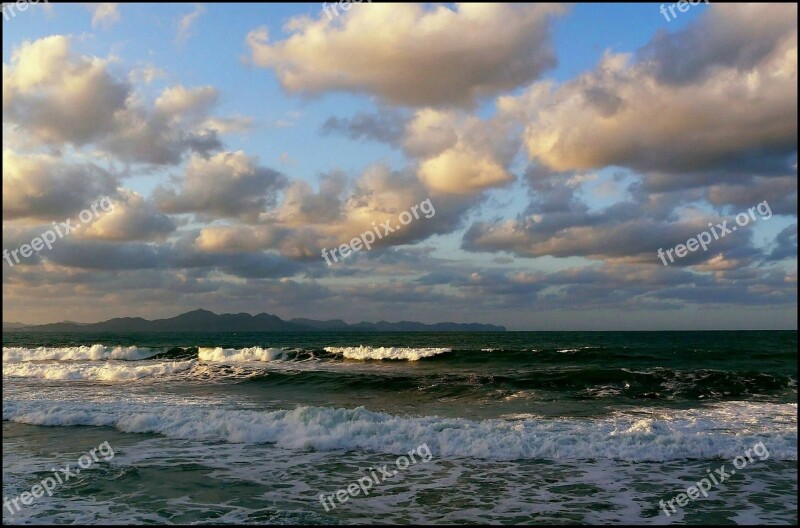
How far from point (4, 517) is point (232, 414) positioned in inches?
359

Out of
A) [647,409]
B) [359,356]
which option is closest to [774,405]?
[647,409]

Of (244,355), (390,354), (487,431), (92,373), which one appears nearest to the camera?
(487,431)

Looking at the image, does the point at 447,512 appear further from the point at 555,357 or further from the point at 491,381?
the point at 555,357

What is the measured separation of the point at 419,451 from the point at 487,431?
2.35 metres

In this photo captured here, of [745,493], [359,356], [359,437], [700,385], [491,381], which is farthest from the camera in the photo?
[359,356]

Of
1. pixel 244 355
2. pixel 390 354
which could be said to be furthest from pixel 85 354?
pixel 390 354

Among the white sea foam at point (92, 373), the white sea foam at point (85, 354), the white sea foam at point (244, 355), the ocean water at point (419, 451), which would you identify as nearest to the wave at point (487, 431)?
the ocean water at point (419, 451)

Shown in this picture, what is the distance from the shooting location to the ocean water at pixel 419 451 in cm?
1038

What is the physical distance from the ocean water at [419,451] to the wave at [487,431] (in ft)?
0.19

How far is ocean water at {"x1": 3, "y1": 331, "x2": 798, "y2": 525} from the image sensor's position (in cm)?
1038

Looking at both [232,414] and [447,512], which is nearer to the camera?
[447,512]

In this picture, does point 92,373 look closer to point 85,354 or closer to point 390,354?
point 390,354

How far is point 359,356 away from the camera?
51406mm

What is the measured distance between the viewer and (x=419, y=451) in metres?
14.9
